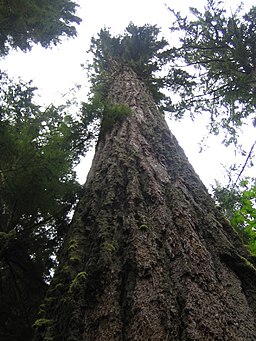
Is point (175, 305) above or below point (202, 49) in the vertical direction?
below

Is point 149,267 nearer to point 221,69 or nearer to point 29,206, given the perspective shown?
point 29,206

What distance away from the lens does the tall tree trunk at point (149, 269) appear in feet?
5.78

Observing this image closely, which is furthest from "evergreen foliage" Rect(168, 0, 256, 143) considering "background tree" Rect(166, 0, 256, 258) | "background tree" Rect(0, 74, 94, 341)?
"background tree" Rect(0, 74, 94, 341)

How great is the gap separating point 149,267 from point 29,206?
2150mm

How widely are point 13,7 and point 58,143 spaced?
519 cm

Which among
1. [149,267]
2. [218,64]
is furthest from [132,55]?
[149,267]

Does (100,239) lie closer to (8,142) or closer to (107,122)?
(8,142)

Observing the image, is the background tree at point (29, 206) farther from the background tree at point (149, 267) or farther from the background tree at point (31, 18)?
the background tree at point (31, 18)

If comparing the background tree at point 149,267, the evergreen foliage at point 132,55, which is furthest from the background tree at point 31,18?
the background tree at point 149,267

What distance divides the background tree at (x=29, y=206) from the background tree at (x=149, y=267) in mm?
590

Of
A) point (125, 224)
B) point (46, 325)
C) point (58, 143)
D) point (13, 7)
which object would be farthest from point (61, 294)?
point (13, 7)

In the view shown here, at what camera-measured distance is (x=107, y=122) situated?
193 inches

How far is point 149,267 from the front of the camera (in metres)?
2.09

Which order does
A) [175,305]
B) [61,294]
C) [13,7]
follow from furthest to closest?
[13,7]
[61,294]
[175,305]
